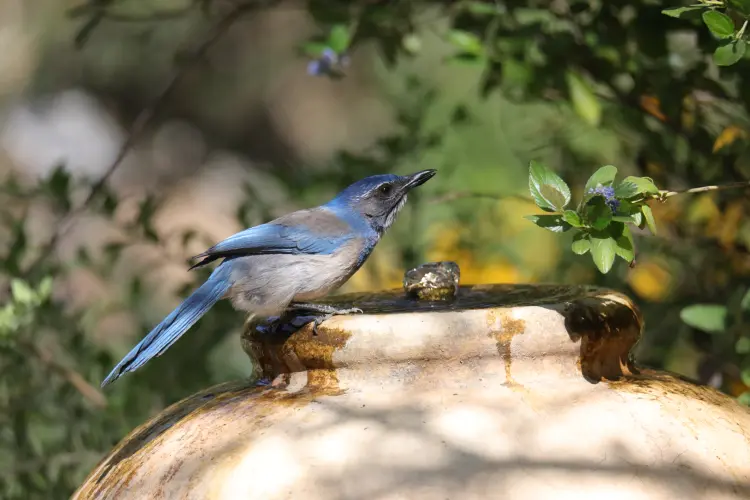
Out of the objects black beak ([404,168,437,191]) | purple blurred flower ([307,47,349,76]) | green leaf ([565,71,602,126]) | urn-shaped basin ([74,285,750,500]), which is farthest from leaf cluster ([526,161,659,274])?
purple blurred flower ([307,47,349,76])

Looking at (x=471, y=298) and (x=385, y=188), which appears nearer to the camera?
Result: (x=471, y=298)

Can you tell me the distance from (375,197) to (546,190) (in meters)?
1.37

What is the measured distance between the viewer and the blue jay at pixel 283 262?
2.70 m

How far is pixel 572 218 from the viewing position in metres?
1.90

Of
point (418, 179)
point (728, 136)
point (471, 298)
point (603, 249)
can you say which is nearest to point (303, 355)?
point (471, 298)

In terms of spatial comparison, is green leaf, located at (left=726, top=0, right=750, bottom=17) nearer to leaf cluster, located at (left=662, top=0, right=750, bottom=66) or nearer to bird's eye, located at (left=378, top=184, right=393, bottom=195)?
leaf cluster, located at (left=662, top=0, right=750, bottom=66)

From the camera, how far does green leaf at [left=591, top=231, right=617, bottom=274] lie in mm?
1913

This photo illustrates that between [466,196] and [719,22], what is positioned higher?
[719,22]

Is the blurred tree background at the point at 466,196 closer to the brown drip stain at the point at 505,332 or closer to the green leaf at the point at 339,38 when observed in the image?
the green leaf at the point at 339,38

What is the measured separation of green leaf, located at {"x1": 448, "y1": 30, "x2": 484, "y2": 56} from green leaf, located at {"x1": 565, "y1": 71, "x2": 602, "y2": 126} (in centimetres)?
26

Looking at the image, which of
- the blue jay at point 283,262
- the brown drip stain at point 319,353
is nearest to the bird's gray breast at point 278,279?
the blue jay at point 283,262

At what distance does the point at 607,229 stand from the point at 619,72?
129 cm

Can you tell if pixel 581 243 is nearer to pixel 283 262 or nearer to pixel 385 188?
pixel 283 262

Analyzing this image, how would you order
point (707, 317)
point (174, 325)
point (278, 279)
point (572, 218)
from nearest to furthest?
point (572, 218) → point (174, 325) → point (707, 317) → point (278, 279)
